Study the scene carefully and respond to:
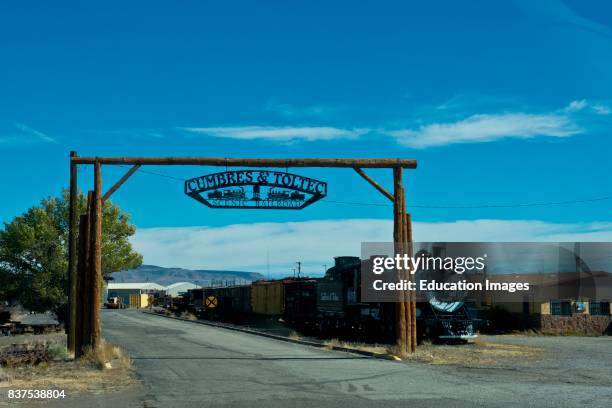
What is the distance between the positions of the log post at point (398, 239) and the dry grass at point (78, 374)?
307 inches

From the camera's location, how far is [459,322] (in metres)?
26.4

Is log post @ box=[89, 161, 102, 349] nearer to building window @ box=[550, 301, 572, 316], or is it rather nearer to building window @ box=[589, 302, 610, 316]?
building window @ box=[550, 301, 572, 316]

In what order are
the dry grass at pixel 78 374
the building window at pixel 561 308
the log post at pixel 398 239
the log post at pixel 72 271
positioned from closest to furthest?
the dry grass at pixel 78 374 → the log post at pixel 72 271 → the log post at pixel 398 239 → the building window at pixel 561 308

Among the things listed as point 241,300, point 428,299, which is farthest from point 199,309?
point 428,299

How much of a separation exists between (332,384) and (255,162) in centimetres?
794

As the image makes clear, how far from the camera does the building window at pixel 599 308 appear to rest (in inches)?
1610

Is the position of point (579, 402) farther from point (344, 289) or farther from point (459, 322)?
point (344, 289)

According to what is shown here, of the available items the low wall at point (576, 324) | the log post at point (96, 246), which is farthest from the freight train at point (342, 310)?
the low wall at point (576, 324)

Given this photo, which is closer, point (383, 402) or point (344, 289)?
point (383, 402)

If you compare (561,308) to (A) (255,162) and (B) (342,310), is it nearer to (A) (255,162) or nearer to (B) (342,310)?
(B) (342,310)

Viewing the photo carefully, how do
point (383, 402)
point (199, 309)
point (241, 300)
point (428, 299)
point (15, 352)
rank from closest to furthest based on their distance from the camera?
point (383, 402)
point (15, 352)
point (428, 299)
point (241, 300)
point (199, 309)

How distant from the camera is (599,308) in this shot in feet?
135

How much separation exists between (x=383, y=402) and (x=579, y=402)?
3491 mm

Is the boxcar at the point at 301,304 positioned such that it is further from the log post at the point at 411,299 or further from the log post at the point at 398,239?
the log post at the point at 398,239
